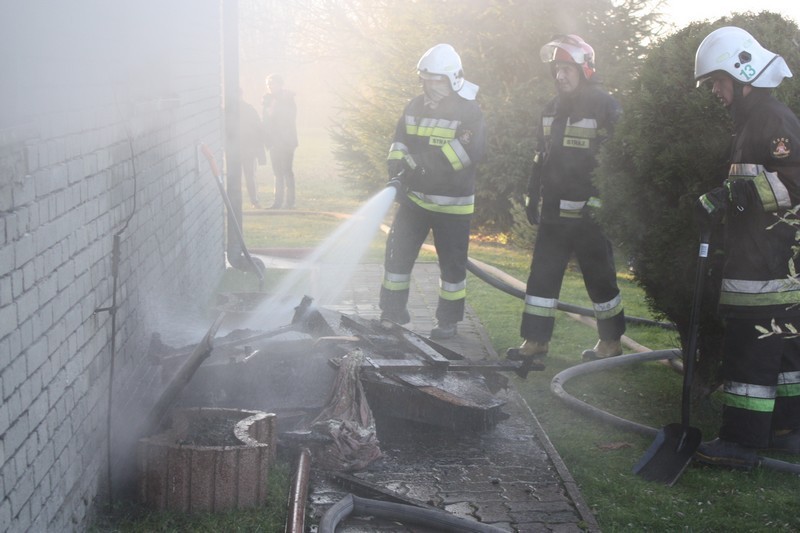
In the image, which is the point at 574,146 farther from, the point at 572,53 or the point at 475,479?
the point at 475,479

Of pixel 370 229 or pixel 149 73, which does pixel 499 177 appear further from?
pixel 149 73

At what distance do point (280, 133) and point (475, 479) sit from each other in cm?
1234

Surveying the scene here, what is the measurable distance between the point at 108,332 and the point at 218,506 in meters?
0.97

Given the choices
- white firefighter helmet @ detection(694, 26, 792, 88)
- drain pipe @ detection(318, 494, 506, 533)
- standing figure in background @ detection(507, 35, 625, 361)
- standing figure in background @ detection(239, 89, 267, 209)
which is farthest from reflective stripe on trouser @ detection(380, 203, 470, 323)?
standing figure in background @ detection(239, 89, 267, 209)

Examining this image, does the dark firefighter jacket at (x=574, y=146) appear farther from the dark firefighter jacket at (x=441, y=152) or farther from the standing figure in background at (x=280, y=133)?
the standing figure in background at (x=280, y=133)

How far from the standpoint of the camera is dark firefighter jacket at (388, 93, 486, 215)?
7.38 m

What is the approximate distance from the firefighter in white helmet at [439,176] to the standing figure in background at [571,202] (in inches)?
25.5

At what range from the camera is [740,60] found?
488 centimetres

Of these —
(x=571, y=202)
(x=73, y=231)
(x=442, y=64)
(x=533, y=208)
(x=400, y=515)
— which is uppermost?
(x=442, y=64)

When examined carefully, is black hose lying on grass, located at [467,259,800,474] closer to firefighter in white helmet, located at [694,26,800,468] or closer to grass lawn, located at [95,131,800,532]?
grass lawn, located at [95,131,800,532]

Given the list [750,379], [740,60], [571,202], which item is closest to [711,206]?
[740,60]

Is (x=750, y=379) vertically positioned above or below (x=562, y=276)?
below

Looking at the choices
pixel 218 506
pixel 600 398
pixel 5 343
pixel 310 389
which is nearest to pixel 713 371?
pixel 600 398

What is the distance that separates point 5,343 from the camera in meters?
2.92
